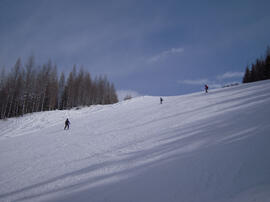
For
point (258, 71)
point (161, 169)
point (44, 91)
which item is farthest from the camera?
point (258, 71)

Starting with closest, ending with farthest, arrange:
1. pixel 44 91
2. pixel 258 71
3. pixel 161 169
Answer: pixel 161 169, pixel 44 91, pixel 258 71

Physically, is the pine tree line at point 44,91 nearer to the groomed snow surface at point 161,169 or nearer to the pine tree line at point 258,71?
the groomed snow surface at point 161,169

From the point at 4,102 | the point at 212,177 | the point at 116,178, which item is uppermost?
the point at 4,102

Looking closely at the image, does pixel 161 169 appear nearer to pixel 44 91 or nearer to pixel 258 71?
pixel 44 91

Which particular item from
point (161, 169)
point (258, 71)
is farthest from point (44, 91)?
point (258, 71)

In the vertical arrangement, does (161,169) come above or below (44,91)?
below

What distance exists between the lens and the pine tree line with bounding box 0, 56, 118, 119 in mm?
29609

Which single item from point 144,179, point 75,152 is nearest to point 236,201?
point 144,179

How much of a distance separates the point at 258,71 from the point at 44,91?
62735 millimetres

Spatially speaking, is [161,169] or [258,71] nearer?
[161,169]

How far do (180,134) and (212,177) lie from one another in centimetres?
370

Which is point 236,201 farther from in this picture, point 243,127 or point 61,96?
point 61,96

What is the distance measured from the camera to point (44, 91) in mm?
31031

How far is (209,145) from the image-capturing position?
589 centimetres
